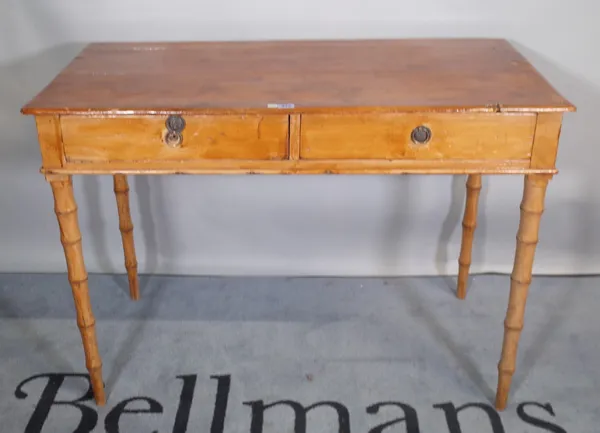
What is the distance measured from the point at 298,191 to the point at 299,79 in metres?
0.64

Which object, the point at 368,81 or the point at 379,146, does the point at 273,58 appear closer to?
the point at 368,81

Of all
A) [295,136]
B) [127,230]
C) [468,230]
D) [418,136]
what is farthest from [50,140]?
[468,230]

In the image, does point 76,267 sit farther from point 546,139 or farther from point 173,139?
point 546,139

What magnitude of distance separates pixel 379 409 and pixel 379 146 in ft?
2.31

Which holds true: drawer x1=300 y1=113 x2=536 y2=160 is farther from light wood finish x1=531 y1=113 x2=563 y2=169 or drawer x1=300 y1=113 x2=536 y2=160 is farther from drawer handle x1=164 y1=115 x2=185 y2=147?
drawer handle x1=164 y1=115 x2=185 y2=147

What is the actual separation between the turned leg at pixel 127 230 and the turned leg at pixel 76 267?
0.42 m

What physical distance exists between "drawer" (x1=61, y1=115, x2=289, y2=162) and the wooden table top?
26 mm

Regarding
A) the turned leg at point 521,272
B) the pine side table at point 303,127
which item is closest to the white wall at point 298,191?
the pine side table at point 303,127

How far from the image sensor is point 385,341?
2.05 meters

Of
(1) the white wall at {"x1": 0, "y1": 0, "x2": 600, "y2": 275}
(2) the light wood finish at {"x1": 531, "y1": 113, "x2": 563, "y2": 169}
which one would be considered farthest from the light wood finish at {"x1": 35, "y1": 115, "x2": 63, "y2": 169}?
(2) the light wood finish at {"x1": 531, "y1": 113, "x2": 563, "y2": 169}

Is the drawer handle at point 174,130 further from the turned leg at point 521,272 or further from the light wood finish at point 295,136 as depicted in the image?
the turned leg at point 521,272

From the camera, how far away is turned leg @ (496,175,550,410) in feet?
5.11

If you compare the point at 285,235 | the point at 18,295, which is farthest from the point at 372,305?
the point at 18,295

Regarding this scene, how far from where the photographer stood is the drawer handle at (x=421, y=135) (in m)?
1.49
